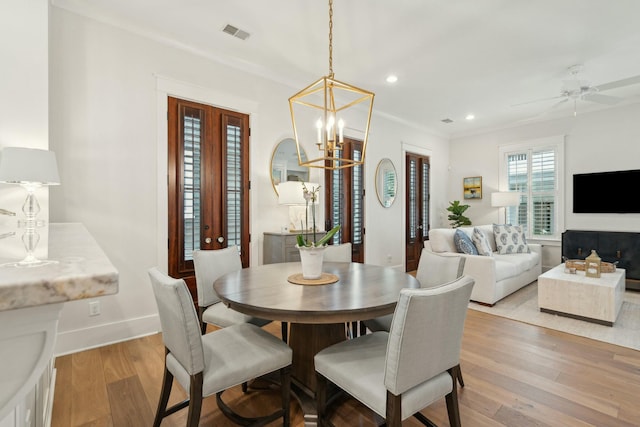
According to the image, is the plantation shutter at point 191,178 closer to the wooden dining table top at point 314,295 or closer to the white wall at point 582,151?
the wooden dining table top at point 314,295

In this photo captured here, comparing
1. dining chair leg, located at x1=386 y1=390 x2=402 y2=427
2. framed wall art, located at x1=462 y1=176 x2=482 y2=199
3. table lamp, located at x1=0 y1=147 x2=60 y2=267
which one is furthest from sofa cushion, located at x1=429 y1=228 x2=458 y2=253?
table lamp, located at x1=0 y1=147 x2=60 y2=267

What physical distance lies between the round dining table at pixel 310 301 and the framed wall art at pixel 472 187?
5.01 metres

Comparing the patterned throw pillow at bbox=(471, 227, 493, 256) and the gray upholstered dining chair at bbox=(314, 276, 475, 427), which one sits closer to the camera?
the gray upholstered dining chair at bbox=(314, 276, 475, 427)

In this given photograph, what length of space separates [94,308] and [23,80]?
1792mm

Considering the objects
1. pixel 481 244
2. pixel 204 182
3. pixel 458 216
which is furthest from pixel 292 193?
pixel 458 216

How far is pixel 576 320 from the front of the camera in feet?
10.7

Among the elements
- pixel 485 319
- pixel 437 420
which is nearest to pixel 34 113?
pixel 437 420

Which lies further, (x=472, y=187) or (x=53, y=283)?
(x=472, y=187)

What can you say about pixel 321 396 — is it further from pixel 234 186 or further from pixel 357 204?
pixel 357 204

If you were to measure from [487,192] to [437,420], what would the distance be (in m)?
5.55

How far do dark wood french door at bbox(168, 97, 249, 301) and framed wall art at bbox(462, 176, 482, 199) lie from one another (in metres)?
4.94

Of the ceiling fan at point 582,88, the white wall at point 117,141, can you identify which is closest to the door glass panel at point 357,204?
the white wall at point 117,141

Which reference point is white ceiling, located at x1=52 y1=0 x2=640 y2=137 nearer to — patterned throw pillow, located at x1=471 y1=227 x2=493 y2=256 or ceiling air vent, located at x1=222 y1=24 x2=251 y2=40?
ceiling air vent, located at x1=222 y1=24 x2=251 y2=40

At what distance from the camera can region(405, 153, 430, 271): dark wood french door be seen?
588 cm
